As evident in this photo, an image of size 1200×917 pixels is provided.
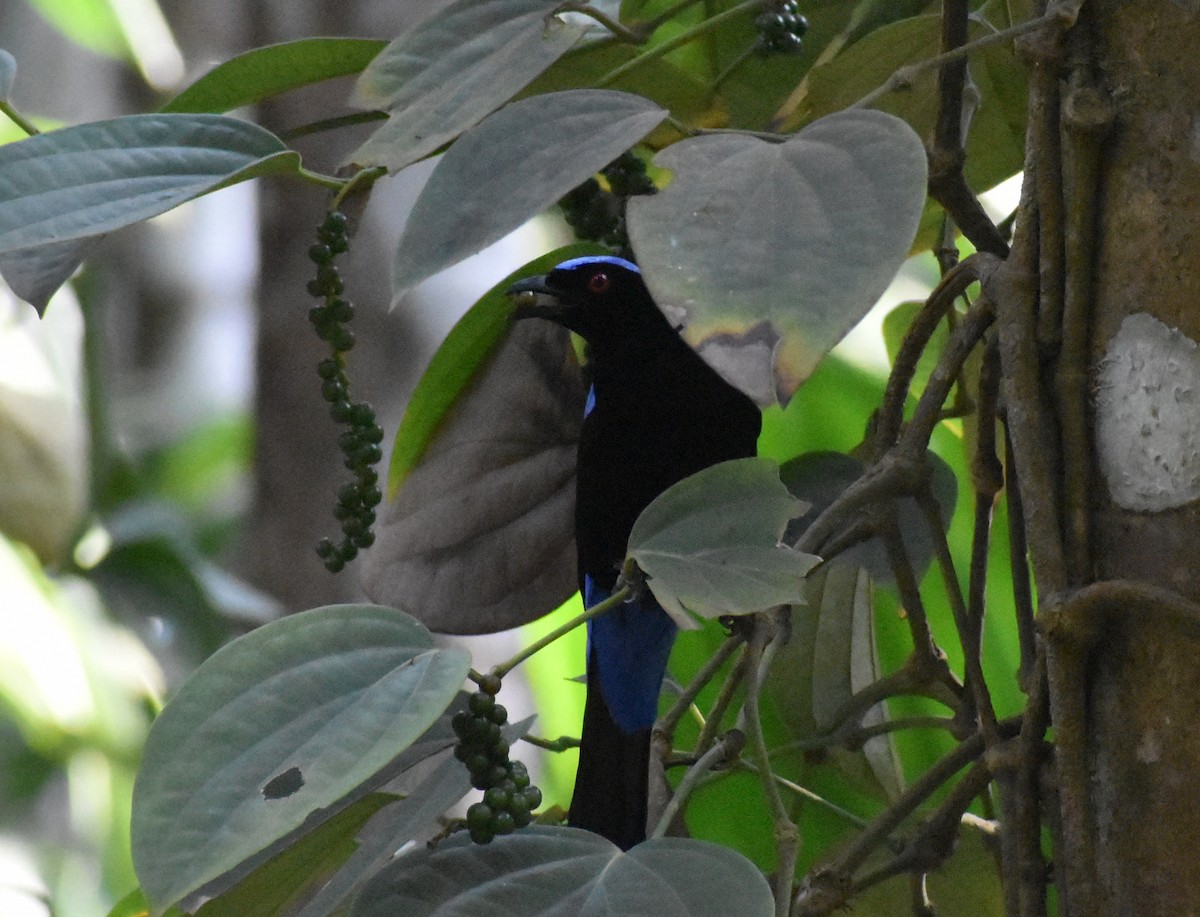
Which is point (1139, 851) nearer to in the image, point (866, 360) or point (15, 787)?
point (866, 360)

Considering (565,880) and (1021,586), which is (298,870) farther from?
(1021,586)

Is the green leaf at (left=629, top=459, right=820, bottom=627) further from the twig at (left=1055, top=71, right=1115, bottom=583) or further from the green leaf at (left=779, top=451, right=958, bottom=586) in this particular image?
the green leaf at (left=779, top=451, right=958, bottom=586)

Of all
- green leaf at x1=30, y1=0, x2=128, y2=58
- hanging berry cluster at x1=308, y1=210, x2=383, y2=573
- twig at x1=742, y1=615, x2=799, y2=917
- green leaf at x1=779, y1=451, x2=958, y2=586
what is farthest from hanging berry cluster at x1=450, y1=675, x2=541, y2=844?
green leaf at x1=30, y1=0, x2=128, y2=58

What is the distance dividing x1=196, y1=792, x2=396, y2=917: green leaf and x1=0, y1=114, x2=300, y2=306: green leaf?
0.32 metres

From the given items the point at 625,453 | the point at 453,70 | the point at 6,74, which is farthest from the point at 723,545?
the point at 625,453

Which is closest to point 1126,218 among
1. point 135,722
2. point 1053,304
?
point 1053,304

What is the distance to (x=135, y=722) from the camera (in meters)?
2.79

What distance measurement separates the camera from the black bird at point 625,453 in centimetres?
111

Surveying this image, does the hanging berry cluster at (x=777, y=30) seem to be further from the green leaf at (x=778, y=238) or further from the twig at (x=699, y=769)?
the twig at (x=699, y=769)

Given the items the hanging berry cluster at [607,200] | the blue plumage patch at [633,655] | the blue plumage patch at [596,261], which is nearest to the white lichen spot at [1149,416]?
the hanging berry cluster at [607,200]

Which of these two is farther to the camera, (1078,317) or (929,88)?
(929,88)

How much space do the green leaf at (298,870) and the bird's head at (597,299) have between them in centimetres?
51

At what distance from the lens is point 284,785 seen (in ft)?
1.71

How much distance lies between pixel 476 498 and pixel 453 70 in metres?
0.32
